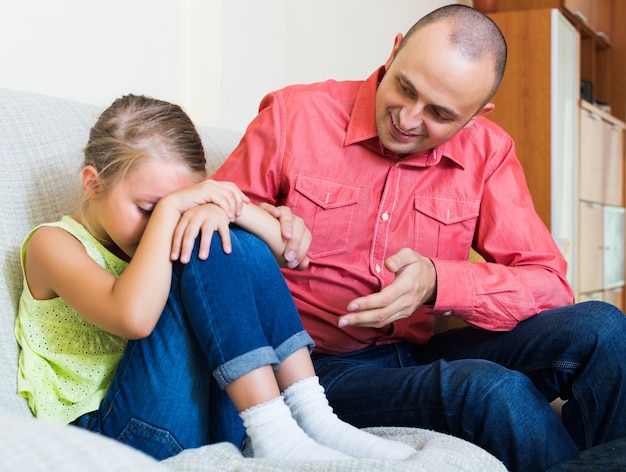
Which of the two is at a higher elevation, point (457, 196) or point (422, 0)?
point (422, 0)

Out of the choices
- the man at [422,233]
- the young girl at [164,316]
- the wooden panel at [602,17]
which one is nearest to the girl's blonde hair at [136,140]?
the young girl at [164,316]

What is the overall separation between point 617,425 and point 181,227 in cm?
69

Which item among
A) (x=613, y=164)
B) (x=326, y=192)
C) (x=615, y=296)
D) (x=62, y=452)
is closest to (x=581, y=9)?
(x=613, y=164)

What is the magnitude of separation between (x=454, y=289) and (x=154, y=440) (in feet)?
1.82

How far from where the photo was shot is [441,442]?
94 centimetres

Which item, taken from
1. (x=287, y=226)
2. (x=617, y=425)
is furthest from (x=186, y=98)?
(x=617, y=425)

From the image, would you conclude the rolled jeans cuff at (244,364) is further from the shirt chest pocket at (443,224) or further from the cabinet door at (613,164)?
the cabinet door at (613,164)

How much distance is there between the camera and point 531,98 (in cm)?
354

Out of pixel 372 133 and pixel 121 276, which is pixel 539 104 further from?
pixel 121 276

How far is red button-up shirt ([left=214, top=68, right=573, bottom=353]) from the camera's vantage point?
1.38 metres

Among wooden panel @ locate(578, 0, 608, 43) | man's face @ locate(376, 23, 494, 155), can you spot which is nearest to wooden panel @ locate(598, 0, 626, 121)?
wooden panel @ locate(578, 0, 608, 43)

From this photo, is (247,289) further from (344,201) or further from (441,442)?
(344,201)

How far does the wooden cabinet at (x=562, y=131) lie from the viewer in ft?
11.6

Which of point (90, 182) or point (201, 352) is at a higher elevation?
point (90, 182)
